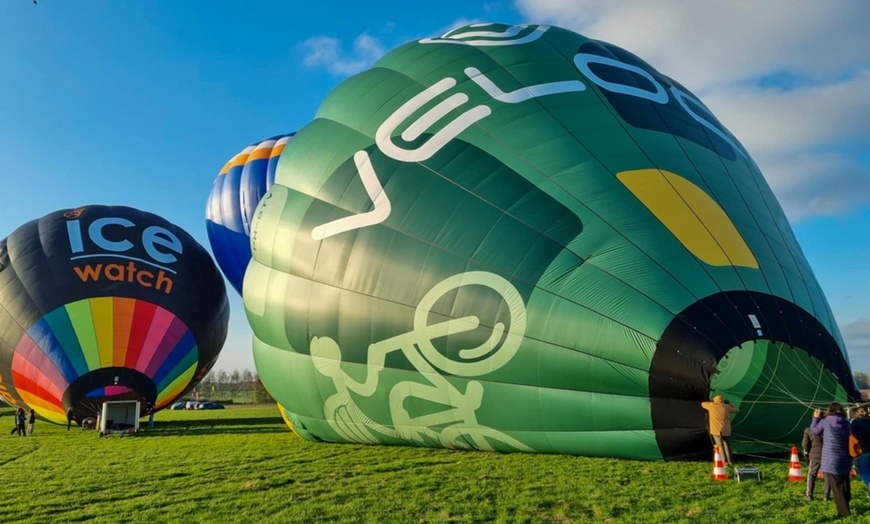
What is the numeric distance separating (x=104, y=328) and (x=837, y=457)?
12.6 metres

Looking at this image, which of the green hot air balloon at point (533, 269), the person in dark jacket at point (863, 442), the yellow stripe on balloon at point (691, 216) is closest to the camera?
the person in dark jacket at point (863, 442)

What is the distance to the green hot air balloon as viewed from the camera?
242 inches

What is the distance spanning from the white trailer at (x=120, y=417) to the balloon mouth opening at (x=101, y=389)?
16cm

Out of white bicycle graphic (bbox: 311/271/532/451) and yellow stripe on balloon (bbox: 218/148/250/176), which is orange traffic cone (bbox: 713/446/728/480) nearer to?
white bicycle graphic (bbox: 311/271/532/451)

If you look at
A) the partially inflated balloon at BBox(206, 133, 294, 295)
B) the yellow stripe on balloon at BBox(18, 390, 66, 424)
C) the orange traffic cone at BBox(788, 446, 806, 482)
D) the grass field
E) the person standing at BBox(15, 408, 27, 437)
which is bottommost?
the grass field

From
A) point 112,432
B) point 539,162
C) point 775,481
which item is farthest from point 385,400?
point 112,432

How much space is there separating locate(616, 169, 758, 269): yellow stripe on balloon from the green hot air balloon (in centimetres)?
2

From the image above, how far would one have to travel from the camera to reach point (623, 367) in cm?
606

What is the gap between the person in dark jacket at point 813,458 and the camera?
5336 millimetres

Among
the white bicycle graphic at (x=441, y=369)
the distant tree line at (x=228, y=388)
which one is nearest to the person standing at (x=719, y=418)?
the white bicycle graphic at (x=441, y=369)

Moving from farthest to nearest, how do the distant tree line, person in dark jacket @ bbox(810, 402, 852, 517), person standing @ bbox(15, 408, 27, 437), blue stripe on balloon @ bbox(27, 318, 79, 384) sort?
the distant tree line < person standing @ bbox(15, 408, 27, 437) < blue stripe on balloon @ bbox(27, 318, 79, 384) < person in dark jacket @ bbox(810, 402, 852, 517)

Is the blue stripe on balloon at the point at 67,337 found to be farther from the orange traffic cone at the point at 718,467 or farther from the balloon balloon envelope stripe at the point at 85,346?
the orange traffic cone at the point at 718,467

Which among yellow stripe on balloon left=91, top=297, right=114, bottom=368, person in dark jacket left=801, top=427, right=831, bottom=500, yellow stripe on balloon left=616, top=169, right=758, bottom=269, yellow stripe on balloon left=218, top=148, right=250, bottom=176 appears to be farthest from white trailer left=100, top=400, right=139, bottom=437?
person in dark jacket left=801, top=427, right=831, bottom=500

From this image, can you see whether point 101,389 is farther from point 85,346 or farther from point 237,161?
point 237,161
